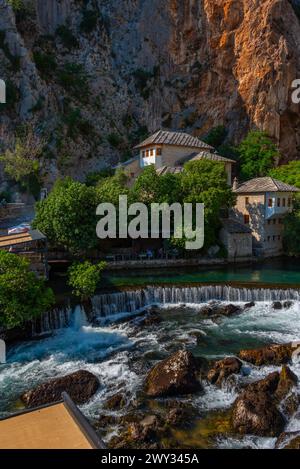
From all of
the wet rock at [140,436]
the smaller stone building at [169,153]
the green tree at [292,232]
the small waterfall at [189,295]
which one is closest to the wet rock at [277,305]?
the small waterfall at [189,295]

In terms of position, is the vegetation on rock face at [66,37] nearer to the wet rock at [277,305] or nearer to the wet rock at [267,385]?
the wet rock at [277,305]

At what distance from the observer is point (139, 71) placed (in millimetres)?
59156

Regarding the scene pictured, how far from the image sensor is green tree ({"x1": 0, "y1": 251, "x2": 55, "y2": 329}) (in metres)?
16.0

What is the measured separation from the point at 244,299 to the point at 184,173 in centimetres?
1448

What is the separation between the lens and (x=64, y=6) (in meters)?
57.9

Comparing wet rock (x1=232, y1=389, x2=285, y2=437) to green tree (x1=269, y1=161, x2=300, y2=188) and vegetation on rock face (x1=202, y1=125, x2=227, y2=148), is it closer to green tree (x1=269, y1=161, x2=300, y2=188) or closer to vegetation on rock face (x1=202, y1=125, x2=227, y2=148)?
green tree (x1=269, y1=161, x2=300, y2=188)

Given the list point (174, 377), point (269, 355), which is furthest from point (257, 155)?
point (174, 377)

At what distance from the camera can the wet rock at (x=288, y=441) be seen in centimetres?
1044

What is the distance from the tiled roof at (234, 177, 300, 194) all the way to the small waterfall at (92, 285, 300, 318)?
13104mm

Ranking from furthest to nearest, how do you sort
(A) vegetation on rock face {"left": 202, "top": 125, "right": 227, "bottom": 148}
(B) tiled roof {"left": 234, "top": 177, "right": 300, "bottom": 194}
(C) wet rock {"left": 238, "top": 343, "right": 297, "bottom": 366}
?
(A) vegetation on rock face {"left": 202, "top": 125, "right": 227, "bottom": 148} → (B) tiled roof {"left": 234, "top": 177, "right": 300, "bottom": 194} → (C) wet rock {"left": 238, "top": 343, "right": 297, "bottom": 366}

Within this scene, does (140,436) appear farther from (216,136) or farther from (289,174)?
(216,136)

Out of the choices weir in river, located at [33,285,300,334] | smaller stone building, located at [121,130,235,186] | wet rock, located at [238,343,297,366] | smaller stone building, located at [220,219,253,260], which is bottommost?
wet rock, located at [238,343,297,366]

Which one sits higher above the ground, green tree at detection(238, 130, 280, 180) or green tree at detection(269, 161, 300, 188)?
green tree at detection(238, 130, 280, 180)

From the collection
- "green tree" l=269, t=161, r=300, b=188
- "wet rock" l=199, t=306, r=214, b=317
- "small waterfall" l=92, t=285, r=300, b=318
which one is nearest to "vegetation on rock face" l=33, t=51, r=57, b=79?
"green tree" l=269, t=161, r=300, b=188
